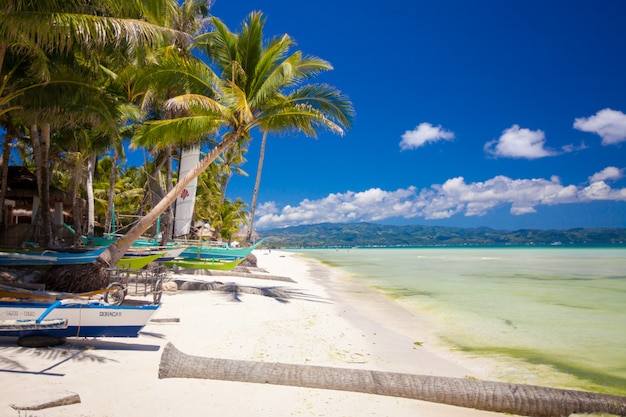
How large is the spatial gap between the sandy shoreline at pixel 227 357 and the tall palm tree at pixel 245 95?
324 cm

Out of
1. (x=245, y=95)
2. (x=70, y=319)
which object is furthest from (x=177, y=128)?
(x=70, y=319)

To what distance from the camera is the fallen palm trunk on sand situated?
3783mm

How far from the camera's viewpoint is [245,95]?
30.9 feet

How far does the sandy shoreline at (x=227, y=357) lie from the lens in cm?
343

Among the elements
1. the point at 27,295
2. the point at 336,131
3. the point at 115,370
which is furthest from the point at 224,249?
the point at 115,370

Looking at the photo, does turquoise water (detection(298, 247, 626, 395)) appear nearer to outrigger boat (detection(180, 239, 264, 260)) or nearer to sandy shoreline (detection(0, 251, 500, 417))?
sandy shoreline (detection(0, 251, 500, 417))

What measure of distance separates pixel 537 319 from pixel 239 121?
8222 millimetres

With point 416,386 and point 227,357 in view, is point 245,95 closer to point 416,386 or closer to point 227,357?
point 227,357

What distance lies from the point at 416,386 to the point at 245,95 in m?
7.34

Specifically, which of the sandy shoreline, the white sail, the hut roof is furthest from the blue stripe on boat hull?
the hut roof

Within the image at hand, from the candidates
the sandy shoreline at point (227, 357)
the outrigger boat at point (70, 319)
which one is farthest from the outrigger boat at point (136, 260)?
the outrigger boat at point (70, 319)

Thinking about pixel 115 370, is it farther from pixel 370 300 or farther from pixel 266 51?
pixel 370 300

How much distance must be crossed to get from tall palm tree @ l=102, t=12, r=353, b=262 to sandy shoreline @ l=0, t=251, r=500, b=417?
324 cm

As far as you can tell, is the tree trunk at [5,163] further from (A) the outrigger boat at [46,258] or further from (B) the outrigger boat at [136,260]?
(A) the outrigger boat at [46,258]
